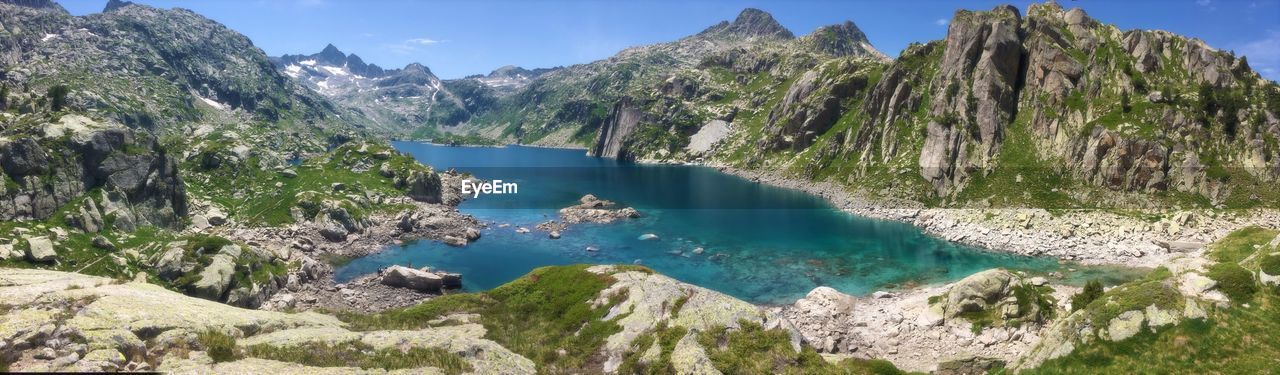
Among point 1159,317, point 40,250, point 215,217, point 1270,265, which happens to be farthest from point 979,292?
point 215,217

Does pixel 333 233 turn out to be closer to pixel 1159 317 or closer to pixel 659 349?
pixel 659 349

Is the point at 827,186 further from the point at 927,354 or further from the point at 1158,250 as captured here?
the point at 927,354

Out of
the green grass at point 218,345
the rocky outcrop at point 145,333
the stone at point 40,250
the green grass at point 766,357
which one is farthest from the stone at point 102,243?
the green grass at point 766,357

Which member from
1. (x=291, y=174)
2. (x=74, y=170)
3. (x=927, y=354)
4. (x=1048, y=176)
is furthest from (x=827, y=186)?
(x=74, y=170)

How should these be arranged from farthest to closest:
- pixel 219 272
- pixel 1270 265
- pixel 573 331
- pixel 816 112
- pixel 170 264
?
pixel 816 112
pixel 219 272
pixel 170 264
pixel 573 331
pixel 1270 265

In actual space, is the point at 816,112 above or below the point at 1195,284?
above

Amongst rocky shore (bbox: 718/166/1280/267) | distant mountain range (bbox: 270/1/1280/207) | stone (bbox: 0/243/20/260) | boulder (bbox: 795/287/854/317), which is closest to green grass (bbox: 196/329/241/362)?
stone (bbox: 0/243/20/260)

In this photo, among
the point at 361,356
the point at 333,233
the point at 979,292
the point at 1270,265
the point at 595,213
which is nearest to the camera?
the point at 361,356
